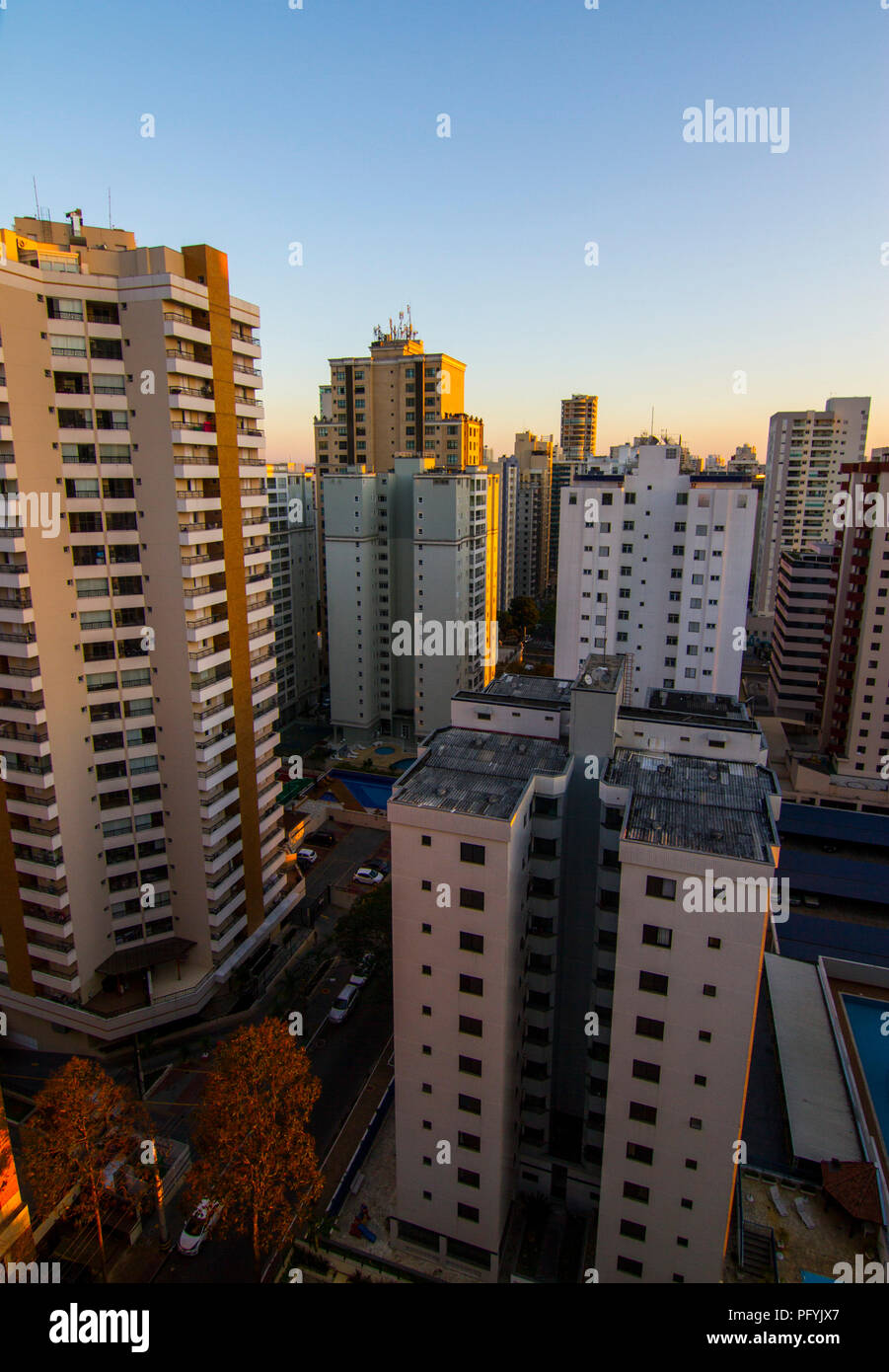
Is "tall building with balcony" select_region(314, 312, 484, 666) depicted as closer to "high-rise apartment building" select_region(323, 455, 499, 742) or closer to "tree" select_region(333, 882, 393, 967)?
"high-rise apartment building" select_region(323, 455, 499, 742)

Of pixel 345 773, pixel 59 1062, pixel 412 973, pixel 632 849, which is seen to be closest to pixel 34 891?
pixel 59 1062

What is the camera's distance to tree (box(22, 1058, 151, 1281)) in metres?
21.8

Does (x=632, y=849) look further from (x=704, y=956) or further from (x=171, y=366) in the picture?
(x=171, y=366)

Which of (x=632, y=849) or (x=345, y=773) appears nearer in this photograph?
(x=632, y=849)

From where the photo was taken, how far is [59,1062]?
31.3m

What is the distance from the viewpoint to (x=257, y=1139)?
22312 mm

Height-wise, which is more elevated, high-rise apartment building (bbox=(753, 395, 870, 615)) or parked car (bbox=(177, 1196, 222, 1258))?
high-rise apartment building (bbox=(753, 395, 870, 615))

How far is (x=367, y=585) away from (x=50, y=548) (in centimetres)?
3419

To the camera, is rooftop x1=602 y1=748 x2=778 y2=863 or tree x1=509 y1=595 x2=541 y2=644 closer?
rooftop x1=602 y1=748 x2=778 y2=863

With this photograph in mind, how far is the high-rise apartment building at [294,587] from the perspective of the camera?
66125 mm

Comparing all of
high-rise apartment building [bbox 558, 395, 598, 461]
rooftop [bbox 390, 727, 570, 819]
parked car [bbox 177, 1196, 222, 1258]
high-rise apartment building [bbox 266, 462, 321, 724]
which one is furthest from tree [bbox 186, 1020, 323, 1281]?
high-rise apartment building [bbox 558, 395, 598, 461]

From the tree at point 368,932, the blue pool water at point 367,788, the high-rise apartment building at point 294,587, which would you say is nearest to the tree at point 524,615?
the high-rise apartment building at point 294,587

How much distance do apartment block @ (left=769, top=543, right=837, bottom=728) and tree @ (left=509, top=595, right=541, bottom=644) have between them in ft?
112
